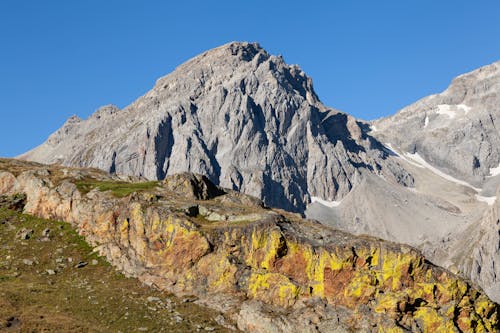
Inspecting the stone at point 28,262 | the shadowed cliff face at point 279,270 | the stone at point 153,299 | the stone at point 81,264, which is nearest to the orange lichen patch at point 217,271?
the shadowed cliff face at point 279,270

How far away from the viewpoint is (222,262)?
160 ft

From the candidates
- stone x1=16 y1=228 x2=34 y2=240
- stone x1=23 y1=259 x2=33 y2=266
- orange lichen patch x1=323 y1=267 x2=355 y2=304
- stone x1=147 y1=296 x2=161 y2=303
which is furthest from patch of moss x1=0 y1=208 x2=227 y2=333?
orange lichen patch x1=323 y1=267 x2=355 y2=304

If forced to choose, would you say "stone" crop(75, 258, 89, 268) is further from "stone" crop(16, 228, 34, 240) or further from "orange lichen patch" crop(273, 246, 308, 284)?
"orange lichen patch" crop(273, 246, 308, 284)

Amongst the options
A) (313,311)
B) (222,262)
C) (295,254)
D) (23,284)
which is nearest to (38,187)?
(23,284)

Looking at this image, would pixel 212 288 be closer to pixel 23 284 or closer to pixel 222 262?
pixel 222 262

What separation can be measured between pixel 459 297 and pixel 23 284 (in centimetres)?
3781

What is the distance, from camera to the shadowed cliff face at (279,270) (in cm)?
4394

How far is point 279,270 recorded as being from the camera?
48.0 m

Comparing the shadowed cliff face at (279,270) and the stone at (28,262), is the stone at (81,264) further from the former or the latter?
the stone at (28,262)

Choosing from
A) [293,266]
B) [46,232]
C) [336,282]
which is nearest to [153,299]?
[293,266]

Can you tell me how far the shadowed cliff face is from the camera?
43.9 m

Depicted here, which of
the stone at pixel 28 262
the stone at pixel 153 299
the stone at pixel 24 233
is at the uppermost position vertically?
the stone at pixel 24 233

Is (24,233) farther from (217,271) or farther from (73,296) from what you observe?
(217,271)

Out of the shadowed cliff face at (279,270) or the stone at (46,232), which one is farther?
the stone at (46,232)
